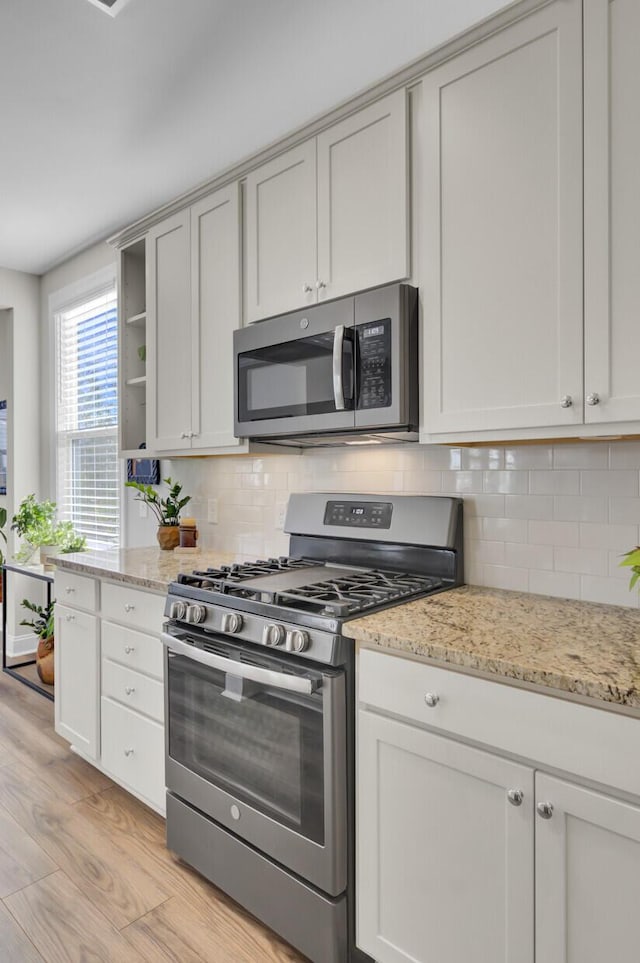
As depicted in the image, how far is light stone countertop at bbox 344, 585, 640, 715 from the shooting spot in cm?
114

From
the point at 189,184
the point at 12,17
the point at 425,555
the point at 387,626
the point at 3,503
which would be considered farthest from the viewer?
the point at 3,503

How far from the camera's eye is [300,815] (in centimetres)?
159

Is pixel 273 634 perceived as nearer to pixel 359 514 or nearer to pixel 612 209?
pixel 359 514

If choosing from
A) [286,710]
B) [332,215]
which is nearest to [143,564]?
[286,710]

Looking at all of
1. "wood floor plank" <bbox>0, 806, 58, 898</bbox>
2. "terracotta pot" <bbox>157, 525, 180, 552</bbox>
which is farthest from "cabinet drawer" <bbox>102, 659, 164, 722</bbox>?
"terracotta pot" <bbox>157, 525, 180, 552</bbox>

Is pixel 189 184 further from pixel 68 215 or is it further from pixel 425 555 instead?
pixel 425 555

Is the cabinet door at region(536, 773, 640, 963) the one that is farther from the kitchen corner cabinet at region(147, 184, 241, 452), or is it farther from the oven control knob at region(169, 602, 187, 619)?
the kitchen corner cabinet at region(147, 184, 241, 452)

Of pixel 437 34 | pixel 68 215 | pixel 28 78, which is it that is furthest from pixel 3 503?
pixel 437 34

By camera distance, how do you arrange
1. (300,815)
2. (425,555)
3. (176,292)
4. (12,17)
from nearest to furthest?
1. (300,815)
2. (12,17)
3. (425,555)
4. (176,292)

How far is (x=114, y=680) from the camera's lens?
2408 mm

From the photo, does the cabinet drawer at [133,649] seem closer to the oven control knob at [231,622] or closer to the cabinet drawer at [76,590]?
the cabinet drawer at [76,590]

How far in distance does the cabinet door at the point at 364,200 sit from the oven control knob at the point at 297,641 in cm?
108

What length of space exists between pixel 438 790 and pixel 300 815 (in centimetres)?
44

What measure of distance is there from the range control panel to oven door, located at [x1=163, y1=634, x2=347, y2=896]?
0.68 meters
